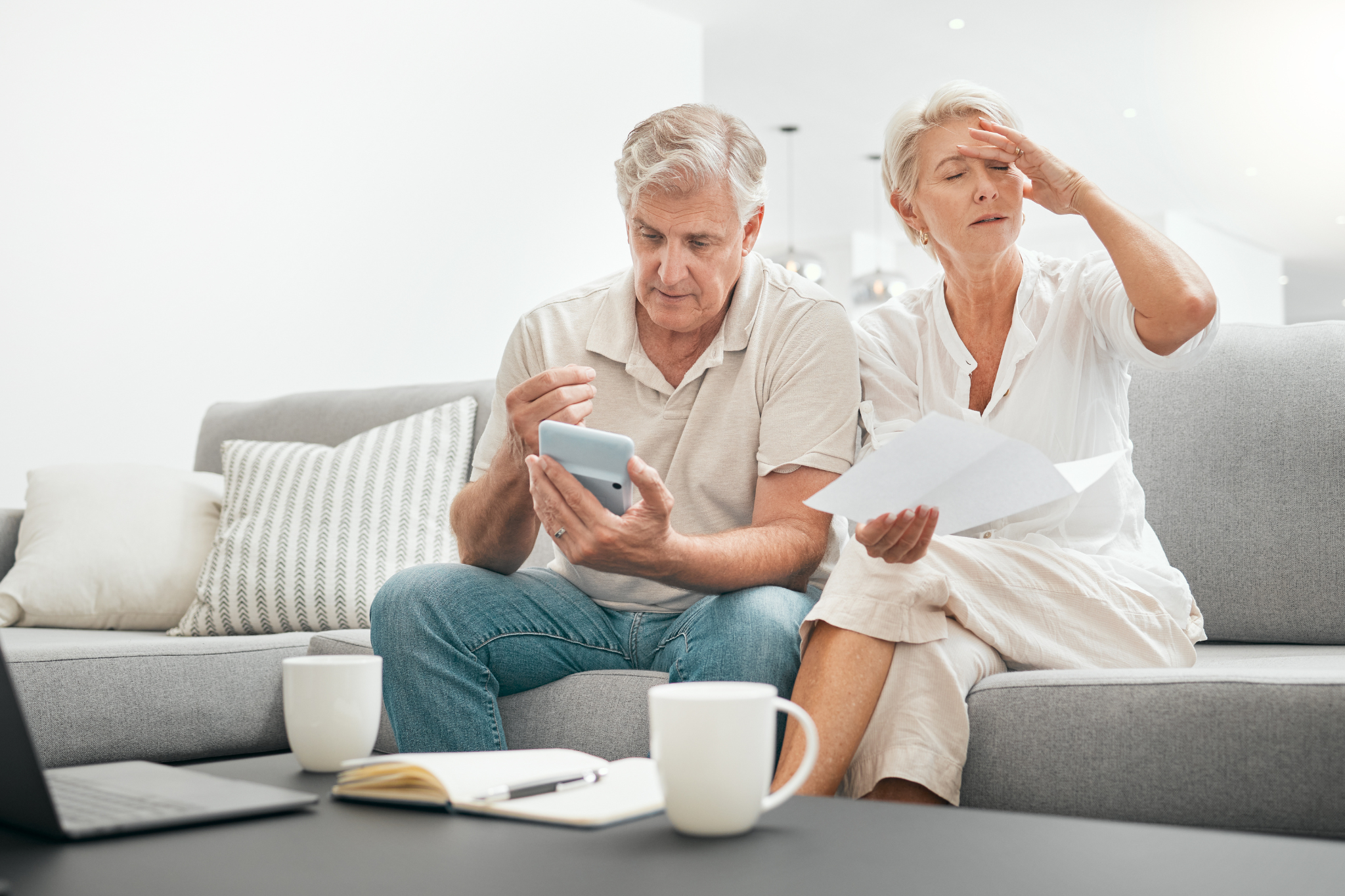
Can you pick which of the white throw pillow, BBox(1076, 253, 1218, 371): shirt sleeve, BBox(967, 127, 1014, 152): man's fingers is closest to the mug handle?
BBox(1076, 253, 1218, 371): shirt sleeve

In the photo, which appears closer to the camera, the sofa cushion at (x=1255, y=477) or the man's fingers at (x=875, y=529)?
the man's fingers at (x=875, y=529)

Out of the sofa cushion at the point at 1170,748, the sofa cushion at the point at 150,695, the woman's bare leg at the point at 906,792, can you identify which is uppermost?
the sofa cushion at the point at 1170,748

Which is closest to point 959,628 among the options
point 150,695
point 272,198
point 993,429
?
point 993,429

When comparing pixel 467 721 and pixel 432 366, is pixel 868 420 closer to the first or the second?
pixel 467 721

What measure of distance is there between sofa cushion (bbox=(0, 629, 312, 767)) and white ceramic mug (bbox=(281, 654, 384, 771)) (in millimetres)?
849

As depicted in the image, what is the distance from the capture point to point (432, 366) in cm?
405

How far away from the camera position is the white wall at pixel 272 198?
3.09m

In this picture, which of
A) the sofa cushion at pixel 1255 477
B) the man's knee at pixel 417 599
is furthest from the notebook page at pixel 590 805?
the sofa cushion at pixel 1255 477

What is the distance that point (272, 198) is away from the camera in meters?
3.57

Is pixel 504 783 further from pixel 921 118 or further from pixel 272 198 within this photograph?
pixel 272 198

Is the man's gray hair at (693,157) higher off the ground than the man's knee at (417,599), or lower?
higher

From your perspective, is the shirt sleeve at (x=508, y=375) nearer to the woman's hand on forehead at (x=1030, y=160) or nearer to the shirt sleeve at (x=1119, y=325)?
the woman's hand on forehead at (x=1030, y=160)

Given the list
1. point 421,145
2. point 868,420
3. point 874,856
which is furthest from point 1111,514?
point 421,145

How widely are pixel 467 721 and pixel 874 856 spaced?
856mm
